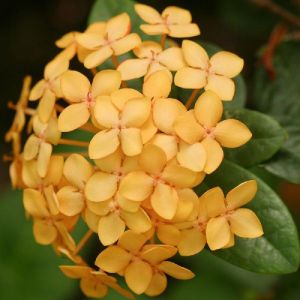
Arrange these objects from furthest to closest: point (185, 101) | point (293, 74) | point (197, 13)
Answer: point (197, 13), point (293, 74), point (185, 101)

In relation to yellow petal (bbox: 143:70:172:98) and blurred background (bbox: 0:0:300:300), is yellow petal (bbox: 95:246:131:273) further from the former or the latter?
blurred background (bbox: 0:0:300:300)

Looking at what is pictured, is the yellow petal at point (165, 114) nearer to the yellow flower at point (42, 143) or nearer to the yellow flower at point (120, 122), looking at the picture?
the yellow flower at point (120, 122)

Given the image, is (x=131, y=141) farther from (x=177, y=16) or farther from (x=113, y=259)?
(x=177, y=16)

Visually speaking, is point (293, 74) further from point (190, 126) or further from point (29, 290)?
point (29, 290)

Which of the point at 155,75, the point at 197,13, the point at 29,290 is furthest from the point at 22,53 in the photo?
the point at 155,75

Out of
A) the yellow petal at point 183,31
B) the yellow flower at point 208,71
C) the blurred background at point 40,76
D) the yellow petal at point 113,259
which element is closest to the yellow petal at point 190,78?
the yellow flower at point 208,71

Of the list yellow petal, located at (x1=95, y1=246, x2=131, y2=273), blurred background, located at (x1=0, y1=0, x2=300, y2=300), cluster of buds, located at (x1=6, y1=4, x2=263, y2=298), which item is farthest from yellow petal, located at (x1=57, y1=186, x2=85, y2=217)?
blurred background, located at (x1=0, y1=0, x2=300, y2=300)
